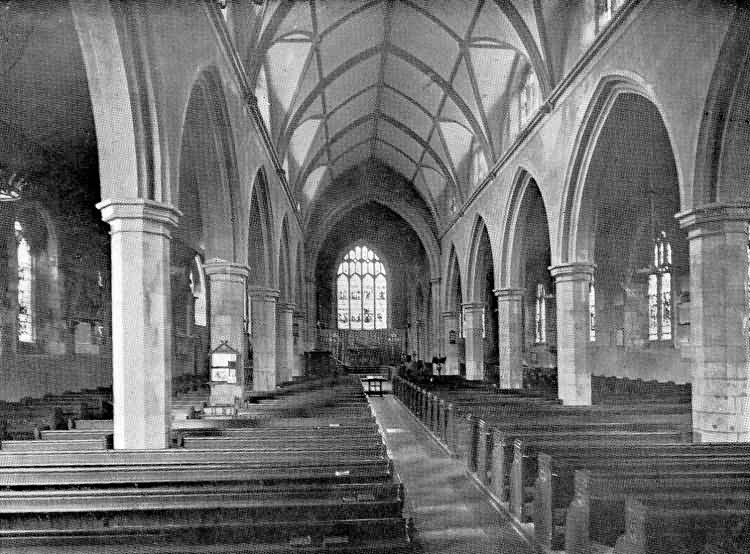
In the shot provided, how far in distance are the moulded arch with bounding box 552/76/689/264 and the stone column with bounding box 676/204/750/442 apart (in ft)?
9.32

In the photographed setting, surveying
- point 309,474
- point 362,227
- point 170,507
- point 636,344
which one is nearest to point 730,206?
point 309,474

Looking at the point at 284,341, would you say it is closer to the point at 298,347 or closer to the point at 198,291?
the point at 298,347

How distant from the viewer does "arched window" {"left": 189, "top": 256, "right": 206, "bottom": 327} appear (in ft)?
85.8

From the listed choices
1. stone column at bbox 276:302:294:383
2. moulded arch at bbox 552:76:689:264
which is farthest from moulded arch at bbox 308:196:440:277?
moulded arch at bbox 552:76:689:264

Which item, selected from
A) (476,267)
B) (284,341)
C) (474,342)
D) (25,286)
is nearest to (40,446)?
(25,286)

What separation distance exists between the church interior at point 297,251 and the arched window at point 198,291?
169mm

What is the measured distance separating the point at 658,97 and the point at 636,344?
12328 mm

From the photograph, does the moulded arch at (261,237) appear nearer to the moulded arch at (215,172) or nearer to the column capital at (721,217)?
the moulded arch at (215,172)

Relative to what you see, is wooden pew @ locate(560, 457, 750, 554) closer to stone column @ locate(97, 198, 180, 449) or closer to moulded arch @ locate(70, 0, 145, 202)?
stone column @ locate(97, 198, 180, 449)

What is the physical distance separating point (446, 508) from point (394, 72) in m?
Result: 16.2

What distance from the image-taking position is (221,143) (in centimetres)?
1287

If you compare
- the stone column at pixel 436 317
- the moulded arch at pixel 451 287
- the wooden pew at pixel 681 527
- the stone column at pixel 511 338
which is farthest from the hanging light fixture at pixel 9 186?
the stone column at pixel 436 317

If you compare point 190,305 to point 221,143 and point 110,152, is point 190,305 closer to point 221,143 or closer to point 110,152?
point 221,143

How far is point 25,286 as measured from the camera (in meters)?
15.3
